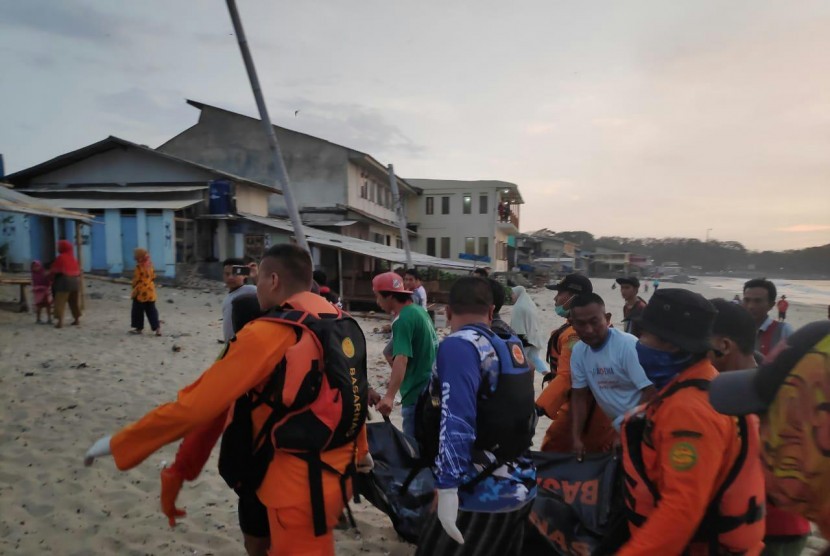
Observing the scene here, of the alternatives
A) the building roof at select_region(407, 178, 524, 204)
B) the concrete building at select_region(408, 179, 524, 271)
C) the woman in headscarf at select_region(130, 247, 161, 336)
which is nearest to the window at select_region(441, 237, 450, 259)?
the concrete building at select_region(408, 179, 524, 271)

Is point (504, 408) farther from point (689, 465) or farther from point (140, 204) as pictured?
point (140, 204)

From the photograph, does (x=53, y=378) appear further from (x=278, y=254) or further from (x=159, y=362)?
(x=278, y=254)

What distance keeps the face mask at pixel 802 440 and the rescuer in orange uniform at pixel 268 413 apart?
5.14 feet

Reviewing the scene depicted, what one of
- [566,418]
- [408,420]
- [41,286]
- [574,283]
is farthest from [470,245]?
[566,418]

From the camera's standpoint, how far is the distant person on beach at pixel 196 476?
2.13m

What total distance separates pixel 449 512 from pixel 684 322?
1.27 meters

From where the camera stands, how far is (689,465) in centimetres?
169

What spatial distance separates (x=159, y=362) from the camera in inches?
323

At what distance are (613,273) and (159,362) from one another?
8754 centimetres

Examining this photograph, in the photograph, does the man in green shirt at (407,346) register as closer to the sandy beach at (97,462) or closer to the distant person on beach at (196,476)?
the sandy beach at (97,462)

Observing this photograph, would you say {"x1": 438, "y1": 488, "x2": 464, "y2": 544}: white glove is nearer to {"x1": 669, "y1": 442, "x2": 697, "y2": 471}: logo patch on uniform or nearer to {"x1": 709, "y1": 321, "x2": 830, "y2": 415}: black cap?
{"x1": 669, "y1": 442, "x2": 697, "y2": 471}: logo patch on uniform

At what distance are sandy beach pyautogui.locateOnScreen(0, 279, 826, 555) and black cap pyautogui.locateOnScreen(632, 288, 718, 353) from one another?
2.51m

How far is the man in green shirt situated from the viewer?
12.9 ft

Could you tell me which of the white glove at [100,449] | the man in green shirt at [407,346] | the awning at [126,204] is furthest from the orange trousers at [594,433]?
the awning at [126,204]
